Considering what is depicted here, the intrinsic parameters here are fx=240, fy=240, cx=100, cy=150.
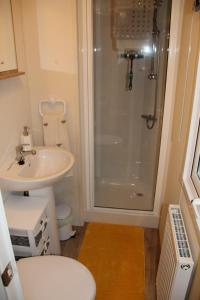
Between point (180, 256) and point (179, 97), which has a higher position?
point (179, 97)

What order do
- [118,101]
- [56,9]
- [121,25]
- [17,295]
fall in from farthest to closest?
[118,101] < [121,25] < [56,9] < [17,295]

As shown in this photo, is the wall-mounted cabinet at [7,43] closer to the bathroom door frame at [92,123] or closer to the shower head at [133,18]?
the bathroom door frame at [92,123]

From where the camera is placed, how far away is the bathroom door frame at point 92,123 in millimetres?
1789

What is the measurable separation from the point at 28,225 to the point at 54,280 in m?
0.34

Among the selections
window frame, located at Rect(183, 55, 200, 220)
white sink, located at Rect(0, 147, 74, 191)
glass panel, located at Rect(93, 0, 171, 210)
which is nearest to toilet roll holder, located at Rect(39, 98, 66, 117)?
white sink, located at Rect(0, 147, 74, 191)

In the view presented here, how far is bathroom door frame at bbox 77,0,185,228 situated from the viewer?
1789 millimetres

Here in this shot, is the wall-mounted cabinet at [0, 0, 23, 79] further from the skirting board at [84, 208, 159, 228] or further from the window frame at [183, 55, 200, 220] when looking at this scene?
the skirting board at [84, 208, 159, 228]

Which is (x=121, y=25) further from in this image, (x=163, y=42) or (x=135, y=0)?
(x=163, y=42)

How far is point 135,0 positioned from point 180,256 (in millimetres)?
2082

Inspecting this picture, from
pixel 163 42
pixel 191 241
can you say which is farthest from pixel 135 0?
pixel 191 241

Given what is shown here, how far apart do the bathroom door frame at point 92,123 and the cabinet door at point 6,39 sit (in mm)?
510

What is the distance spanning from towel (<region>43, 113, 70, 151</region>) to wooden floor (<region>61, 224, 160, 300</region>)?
865 mm

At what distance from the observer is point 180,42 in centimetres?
177

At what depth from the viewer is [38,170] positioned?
1.87 m
